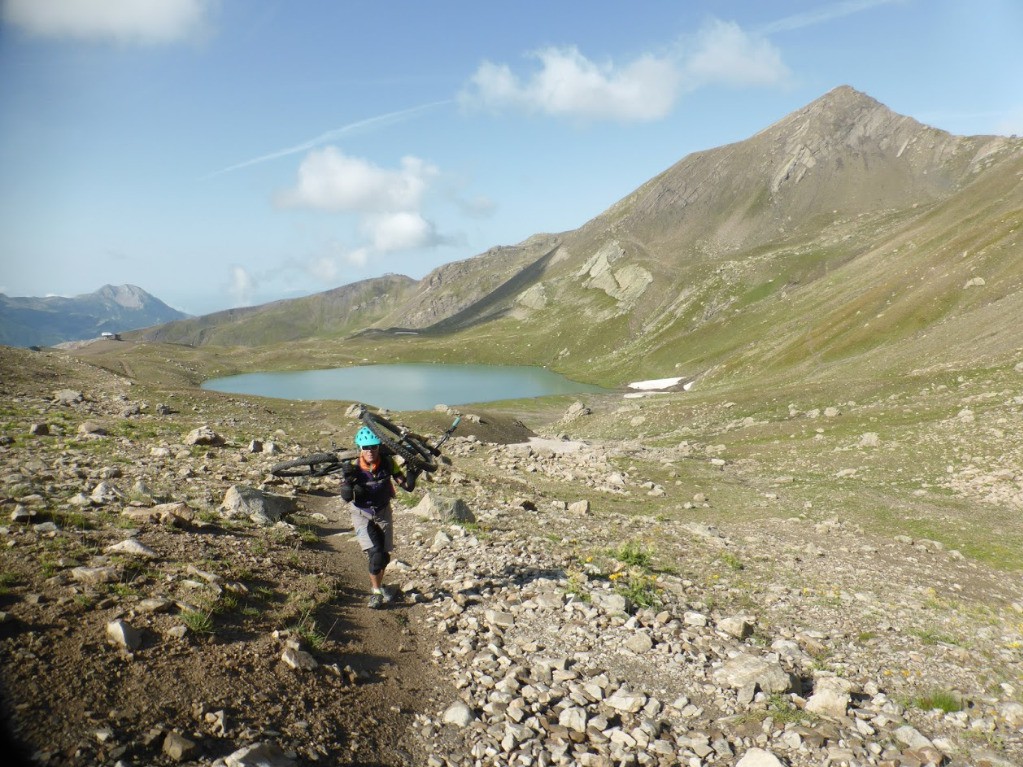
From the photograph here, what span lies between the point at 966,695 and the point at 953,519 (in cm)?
1575

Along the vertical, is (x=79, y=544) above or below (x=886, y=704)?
above

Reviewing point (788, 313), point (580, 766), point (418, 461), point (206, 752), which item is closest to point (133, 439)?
point (418, 461)

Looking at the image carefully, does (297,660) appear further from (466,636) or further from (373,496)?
(373,496)

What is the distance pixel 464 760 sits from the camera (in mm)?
7480

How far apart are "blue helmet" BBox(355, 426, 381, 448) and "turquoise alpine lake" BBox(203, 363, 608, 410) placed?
9500 cm

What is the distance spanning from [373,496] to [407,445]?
1.45m

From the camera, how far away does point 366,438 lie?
11.6 m

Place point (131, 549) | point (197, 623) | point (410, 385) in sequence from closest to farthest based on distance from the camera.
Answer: point (197, 623), point (131, 549), point (410, 385)

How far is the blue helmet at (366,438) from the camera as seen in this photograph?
459 inches

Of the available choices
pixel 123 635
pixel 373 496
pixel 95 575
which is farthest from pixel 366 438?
pixel 123 635

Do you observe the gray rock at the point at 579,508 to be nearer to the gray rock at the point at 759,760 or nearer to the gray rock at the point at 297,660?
the gray rock at the point at 759,760

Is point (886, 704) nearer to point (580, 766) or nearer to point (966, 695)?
point (966, 695)

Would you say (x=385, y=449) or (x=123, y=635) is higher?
(x=385, y=449)

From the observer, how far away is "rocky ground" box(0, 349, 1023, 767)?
281 inches
